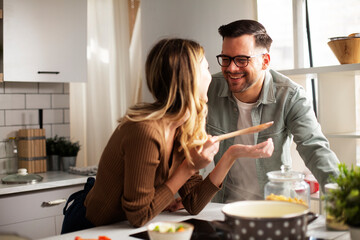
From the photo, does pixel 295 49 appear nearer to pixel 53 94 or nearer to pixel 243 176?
pixel 243 176

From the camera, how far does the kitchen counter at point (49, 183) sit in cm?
299

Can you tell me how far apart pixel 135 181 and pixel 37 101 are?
2.36 metres

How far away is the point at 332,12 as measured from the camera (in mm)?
3117

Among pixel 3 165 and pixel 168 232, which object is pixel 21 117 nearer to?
pixel 3 165

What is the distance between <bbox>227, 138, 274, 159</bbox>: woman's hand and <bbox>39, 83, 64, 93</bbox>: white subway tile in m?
2.36

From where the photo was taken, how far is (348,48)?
8.38 ft

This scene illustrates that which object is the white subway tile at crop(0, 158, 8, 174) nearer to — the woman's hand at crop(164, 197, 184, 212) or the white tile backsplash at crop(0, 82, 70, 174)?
the white tile backsplash at crop(0, 82, 70, 174)

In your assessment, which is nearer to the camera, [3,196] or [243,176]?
[243,176]

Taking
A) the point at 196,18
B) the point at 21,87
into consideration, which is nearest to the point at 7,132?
the point at 21,87

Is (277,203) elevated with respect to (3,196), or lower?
elevated

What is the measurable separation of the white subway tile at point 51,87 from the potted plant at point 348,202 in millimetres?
2902

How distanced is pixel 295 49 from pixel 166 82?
5.45 ft

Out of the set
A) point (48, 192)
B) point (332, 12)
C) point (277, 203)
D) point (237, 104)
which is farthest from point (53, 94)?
point (277, 203)

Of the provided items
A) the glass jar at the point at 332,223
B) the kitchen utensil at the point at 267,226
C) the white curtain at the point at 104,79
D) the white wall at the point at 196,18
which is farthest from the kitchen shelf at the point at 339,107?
the white curtain at the point at 104,79
